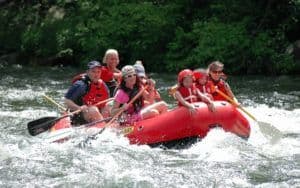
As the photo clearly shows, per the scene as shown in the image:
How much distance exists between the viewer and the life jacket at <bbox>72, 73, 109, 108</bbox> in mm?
8312

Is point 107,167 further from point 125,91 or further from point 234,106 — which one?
point 234,106

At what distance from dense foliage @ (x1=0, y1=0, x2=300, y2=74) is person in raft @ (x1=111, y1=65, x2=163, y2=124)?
23.0 feet

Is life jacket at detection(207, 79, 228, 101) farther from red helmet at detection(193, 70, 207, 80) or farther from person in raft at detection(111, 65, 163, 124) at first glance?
person in raft at detection(111, 65, 163, 124)

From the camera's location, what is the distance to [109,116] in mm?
8125

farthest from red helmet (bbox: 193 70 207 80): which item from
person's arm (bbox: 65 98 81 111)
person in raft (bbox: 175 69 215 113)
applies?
person's arm (bbox: 65 98 81 111)

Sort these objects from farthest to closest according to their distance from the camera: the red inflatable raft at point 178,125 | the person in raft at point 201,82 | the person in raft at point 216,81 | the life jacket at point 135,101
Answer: the person in raft at point 216,81 < the person in raft at point 201,82 < the life jacket at point 135,101 < the red inflatable raft at point 178,125

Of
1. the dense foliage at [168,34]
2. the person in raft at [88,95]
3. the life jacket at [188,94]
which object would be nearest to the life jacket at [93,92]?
the person in raft at [88,95]

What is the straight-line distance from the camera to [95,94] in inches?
330

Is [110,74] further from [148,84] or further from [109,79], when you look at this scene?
[148,84]

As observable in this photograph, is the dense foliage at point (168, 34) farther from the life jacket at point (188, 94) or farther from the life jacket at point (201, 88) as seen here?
the life jacket at point (188, 94)

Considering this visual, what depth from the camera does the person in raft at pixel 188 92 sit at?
7516mm

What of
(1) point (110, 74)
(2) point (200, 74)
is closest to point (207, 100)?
(2) point (200, 74)

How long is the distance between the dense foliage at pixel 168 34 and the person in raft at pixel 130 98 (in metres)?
7.02

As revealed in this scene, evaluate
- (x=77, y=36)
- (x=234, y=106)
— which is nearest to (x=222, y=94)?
(x=234, y=106)
